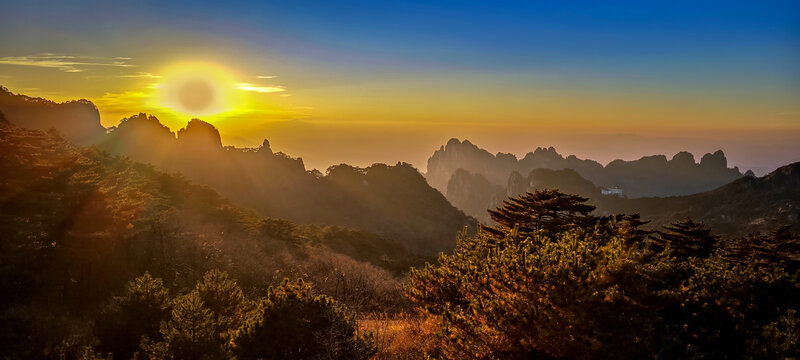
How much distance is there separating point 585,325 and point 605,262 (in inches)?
51.0

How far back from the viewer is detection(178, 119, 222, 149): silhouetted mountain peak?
3787 inches

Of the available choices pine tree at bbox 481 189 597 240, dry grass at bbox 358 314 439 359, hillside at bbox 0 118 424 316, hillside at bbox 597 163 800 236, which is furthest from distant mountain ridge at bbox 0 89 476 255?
dry grass at bbox 358 314 439 359

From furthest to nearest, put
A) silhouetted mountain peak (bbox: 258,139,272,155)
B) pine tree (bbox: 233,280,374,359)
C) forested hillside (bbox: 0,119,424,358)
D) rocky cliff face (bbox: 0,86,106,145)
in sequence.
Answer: silhouetted mountain peak (bbox: 258,139,272,155) → rocky cliff face (bbox: 0,86,106,145) → forested hillside (bbox: 0,119,424,358) → pine tree (bbox: 233,280,374,359)

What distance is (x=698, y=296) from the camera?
7152mm

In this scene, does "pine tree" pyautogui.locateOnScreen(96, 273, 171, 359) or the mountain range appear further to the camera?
the mountain range

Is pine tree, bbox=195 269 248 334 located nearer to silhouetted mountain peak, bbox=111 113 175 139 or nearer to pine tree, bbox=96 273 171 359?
pine tree, bbox=96 273 171 359

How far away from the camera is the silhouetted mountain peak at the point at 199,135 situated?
96188 millimetres

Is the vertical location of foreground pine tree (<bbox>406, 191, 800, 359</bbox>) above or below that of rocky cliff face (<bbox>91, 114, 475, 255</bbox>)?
above

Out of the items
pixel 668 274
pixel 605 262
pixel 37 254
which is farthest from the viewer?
pixel 37 254

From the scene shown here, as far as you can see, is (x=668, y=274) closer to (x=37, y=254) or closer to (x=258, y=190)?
(x=37, y=254)

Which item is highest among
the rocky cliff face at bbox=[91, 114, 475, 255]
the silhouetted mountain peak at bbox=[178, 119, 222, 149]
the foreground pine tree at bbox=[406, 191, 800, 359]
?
the silhouetted mountain peak at bbox=[178, 119, 222, 149]

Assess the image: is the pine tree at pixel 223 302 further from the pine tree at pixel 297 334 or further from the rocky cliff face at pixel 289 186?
the rocky cliff face at pixel 289 186

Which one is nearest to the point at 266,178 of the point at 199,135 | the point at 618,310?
the point at 199,135

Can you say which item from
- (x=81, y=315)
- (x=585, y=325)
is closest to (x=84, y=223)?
(x=81, y=315)
